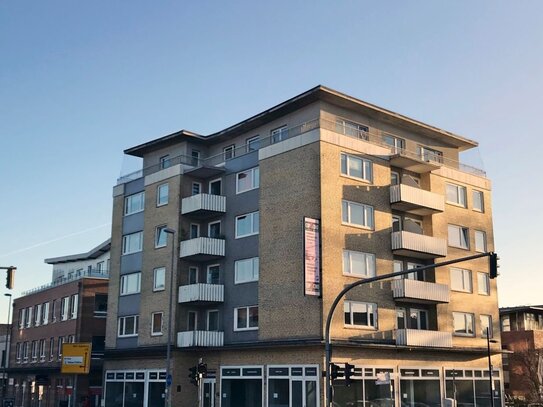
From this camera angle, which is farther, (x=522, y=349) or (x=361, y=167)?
(x=522, y=349)

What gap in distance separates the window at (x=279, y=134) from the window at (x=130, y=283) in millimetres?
14472

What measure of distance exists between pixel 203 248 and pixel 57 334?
2601 centimetres

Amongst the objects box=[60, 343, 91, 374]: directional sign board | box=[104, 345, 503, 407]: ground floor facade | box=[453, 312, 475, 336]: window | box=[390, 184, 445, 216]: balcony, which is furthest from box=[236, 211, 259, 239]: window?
box=[60, 343, 91, 374]: directional sign board

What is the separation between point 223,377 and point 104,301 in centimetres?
2230

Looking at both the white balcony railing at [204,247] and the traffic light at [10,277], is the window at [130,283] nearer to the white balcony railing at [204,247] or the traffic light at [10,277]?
the white balcony railing at [204,247]

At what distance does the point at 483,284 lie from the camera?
4894 centimetres

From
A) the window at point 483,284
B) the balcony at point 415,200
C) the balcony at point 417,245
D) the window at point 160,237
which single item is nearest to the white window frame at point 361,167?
the balcony at point 415,200

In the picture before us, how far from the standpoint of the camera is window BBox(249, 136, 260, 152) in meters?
47.0

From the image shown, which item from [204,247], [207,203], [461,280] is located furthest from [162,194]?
[461,280]

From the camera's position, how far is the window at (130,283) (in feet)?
167

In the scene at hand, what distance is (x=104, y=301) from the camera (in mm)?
62531

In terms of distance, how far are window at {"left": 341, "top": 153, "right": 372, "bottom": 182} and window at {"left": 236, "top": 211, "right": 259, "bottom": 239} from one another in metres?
6.30

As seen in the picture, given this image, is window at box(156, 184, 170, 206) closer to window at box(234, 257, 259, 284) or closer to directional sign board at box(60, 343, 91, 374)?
window at box(234, 257, 259, 284)

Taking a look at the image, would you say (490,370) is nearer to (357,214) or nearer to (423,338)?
(423,338)
